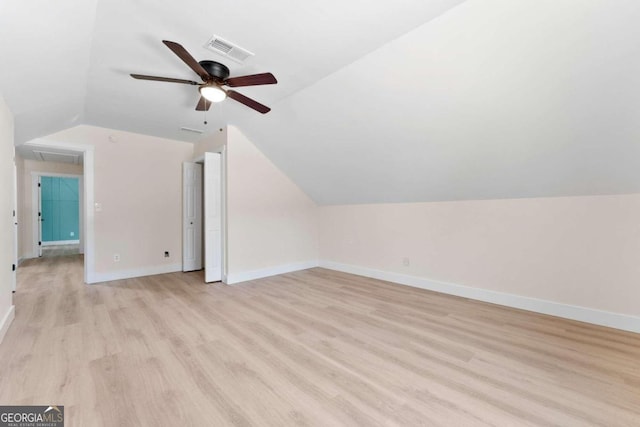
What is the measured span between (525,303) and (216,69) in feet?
13.5

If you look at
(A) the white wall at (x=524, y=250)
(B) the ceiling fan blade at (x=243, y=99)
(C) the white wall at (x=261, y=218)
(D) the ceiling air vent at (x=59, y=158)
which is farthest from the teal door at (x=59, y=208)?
(A) the white wall at (x=524, y=250)

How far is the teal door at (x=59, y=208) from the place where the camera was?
870 cm

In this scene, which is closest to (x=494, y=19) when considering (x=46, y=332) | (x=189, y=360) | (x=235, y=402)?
(x=235, y=402)

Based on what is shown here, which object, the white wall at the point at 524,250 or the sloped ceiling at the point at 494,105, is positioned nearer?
the sloped ceiling at the point at 494,105

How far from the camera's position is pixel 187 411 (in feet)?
5.06

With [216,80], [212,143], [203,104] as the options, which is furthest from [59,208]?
[216,80]

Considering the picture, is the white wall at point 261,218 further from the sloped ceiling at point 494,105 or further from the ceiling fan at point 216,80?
the ceiling fan at point 216,80

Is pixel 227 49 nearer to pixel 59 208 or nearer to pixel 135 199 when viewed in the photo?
pixel 135 199

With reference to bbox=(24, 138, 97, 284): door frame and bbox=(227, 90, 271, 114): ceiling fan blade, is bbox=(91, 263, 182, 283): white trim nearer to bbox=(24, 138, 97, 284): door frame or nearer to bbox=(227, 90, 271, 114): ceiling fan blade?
bbox=(24, 138, 97, 284): door frame

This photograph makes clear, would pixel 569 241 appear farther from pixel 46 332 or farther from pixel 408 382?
pixel 46 332

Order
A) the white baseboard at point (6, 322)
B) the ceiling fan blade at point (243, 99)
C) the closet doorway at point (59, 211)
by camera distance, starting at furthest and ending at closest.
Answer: the closet doorway at point (59, 211)
the ceiling fan blade at point (243, 99)
the white baseboard at point (6, 322)

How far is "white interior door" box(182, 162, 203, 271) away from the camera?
17.0 feet

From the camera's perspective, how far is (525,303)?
3.06 metres

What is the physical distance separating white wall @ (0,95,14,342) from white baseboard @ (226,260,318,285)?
2.27 m
